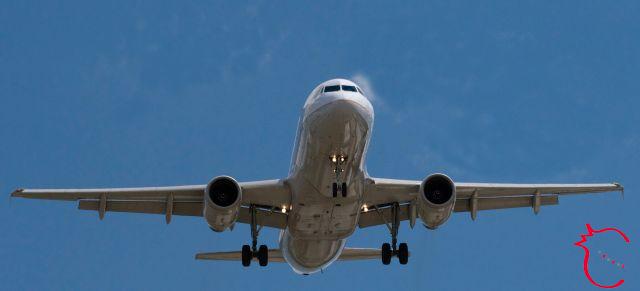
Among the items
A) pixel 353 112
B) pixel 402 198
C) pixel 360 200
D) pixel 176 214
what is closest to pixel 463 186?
pixel 402 198

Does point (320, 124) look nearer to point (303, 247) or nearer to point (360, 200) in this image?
point (360, 200)

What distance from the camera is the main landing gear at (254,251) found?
106 feet

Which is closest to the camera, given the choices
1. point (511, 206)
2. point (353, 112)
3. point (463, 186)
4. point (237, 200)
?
point (353, 112)

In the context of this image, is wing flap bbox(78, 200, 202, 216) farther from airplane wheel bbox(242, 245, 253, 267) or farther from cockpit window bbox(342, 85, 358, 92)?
cockpit window bbox(342, 85, 358, 92)

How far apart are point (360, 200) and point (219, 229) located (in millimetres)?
4600

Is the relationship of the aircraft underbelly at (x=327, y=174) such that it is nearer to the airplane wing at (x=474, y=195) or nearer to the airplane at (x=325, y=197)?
the airplane at (x=325, y=197)

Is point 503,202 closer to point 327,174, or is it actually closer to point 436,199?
point 436,199

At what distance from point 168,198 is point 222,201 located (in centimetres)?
294

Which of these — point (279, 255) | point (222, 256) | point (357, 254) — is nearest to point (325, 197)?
point (279, 255)

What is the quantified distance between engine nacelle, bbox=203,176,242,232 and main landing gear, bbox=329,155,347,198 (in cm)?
321

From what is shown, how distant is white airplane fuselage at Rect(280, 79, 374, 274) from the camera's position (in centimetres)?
2708

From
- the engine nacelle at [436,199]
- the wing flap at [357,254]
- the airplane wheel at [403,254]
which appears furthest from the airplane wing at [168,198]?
the engine nacelle at [436,199]

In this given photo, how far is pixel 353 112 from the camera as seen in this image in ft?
88.1

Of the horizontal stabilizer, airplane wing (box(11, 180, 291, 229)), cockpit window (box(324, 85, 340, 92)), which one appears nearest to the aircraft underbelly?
cockpit window (box(324, 85, 340, 92))
